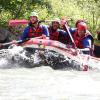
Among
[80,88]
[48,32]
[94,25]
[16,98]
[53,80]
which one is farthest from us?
[94,25]

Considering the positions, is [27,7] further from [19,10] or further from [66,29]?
[66,29]

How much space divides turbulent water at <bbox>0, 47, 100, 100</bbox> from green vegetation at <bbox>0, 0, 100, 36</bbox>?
4.70 metres

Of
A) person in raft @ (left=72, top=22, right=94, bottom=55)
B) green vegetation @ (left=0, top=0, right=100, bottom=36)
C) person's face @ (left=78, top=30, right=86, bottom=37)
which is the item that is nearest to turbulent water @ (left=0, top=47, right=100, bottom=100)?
person in raft @ (left=72, top=22, right=94, bottom=55)

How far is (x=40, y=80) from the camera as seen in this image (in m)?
9.40

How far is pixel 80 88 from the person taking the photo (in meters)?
8.65

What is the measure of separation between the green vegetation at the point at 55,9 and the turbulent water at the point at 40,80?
4697mm

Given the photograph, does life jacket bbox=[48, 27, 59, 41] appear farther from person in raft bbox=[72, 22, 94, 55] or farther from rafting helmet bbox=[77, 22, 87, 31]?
rafting helmet bbox=[77, 22, 87, 31]

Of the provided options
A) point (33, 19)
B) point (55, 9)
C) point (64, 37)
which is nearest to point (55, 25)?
point (64, 37)

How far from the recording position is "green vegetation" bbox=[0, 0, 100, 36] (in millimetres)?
15938

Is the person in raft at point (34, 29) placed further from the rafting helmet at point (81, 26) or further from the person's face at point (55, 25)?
the rafting helmet at point (81, 26)

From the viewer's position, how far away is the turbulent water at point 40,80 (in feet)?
26.4

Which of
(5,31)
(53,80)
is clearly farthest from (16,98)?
(5,31)

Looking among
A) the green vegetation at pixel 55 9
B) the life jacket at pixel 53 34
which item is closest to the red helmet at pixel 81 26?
the life jacket at pixel 53 34

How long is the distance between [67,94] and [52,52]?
9.64 feet
